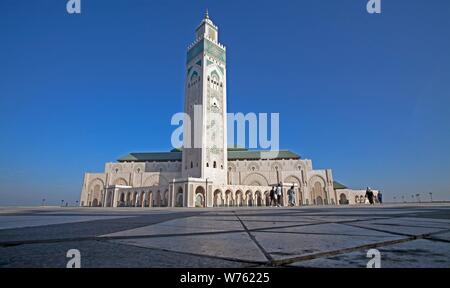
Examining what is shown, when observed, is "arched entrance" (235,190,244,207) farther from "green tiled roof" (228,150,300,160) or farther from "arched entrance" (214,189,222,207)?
"green tiled roof" (228,150,300,160)

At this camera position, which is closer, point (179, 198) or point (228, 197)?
point (179, 198)

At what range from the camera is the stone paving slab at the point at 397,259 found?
887mm

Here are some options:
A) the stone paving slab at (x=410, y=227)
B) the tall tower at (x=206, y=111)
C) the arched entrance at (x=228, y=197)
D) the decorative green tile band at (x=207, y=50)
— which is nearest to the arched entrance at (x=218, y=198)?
the arched entrance at (x=228, y=197)

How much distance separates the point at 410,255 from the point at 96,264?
4.34 feet

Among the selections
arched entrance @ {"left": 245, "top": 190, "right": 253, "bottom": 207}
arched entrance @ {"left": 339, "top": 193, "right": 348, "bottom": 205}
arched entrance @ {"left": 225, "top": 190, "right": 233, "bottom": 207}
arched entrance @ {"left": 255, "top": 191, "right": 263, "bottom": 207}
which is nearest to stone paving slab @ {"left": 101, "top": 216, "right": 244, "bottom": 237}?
arched entrance @ {"left": 225, "top": 190, "right": 233, "bottom": 207}

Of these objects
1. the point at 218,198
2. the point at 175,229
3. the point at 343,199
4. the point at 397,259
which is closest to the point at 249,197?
the point at 218,198

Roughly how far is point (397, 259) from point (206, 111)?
36262mm

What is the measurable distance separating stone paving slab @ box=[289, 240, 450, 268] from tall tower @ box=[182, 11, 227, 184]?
3341cm

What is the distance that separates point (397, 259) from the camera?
98 centimetres

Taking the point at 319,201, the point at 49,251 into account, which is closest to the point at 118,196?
the point at 319,201

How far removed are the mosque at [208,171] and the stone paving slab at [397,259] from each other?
26.9 metres

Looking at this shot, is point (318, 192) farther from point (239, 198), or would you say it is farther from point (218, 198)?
point (218, 198)

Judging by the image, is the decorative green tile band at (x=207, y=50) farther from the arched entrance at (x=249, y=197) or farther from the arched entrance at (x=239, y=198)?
the arched entrance at (x=249, y=197)
